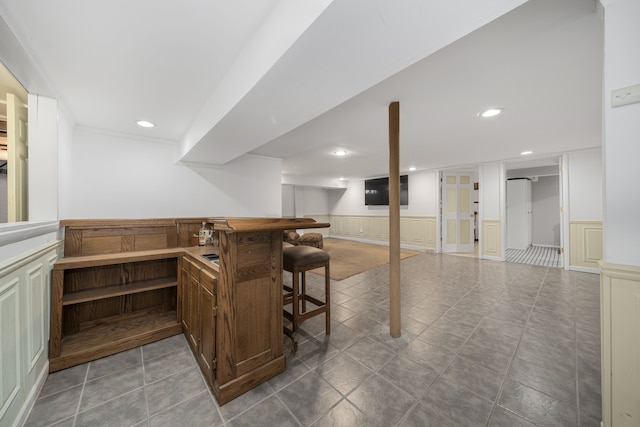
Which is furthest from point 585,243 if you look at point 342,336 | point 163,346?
point 163,346

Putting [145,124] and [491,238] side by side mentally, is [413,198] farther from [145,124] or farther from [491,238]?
[145,124]

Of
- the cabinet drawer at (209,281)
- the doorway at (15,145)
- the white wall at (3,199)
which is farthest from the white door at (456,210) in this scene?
the white wall at (3,199)

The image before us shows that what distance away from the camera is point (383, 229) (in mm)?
7469

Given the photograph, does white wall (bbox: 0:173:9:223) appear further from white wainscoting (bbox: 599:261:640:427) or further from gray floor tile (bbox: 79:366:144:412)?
white wainscoting (bbox: 599:261:640:427)

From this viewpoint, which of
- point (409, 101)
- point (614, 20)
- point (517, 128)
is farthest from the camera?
point (517, 128)

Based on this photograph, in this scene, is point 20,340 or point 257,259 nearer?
point 20,340

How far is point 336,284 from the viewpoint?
12.0 ft

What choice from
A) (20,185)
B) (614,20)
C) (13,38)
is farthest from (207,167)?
(614,20)

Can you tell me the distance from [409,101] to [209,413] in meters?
2.88

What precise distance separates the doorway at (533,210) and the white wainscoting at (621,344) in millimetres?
7054

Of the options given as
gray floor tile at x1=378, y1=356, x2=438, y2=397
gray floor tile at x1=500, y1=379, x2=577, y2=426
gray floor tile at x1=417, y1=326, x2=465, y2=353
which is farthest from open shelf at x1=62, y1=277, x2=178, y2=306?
gray floor tile at x1=500, y1=379, x2=577, y2=426

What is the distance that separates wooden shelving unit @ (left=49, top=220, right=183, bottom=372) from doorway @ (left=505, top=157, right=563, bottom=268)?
27.2 ft

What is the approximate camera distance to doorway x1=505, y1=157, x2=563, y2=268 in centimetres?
670

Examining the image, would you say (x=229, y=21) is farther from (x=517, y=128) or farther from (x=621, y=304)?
(x=517, y=128)
